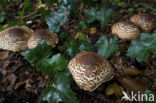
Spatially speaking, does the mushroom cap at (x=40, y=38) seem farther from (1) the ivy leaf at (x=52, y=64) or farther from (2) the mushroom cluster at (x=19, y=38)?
(1) the ivy leaf at (x=52, y=64)

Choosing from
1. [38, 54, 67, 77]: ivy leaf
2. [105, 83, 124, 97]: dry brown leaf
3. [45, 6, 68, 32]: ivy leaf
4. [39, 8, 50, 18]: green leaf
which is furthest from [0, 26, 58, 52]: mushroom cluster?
[105, 83, 124, 97]: dry brown leaf

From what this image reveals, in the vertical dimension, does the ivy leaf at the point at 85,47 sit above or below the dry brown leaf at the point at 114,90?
above

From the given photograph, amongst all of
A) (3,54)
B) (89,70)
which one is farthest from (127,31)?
(3,54)

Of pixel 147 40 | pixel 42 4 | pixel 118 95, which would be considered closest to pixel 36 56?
pixel 118 95

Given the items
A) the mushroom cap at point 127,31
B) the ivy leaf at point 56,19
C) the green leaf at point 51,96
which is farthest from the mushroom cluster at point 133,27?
the green leaf at point 51,96

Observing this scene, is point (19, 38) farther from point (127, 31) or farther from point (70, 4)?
point (127, 31)

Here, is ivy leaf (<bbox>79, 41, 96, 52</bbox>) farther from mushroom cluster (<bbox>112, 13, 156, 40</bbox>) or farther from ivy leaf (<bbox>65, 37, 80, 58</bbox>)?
mushroom cluster (<bbox>112, 13, 156, 40</bbox>)
